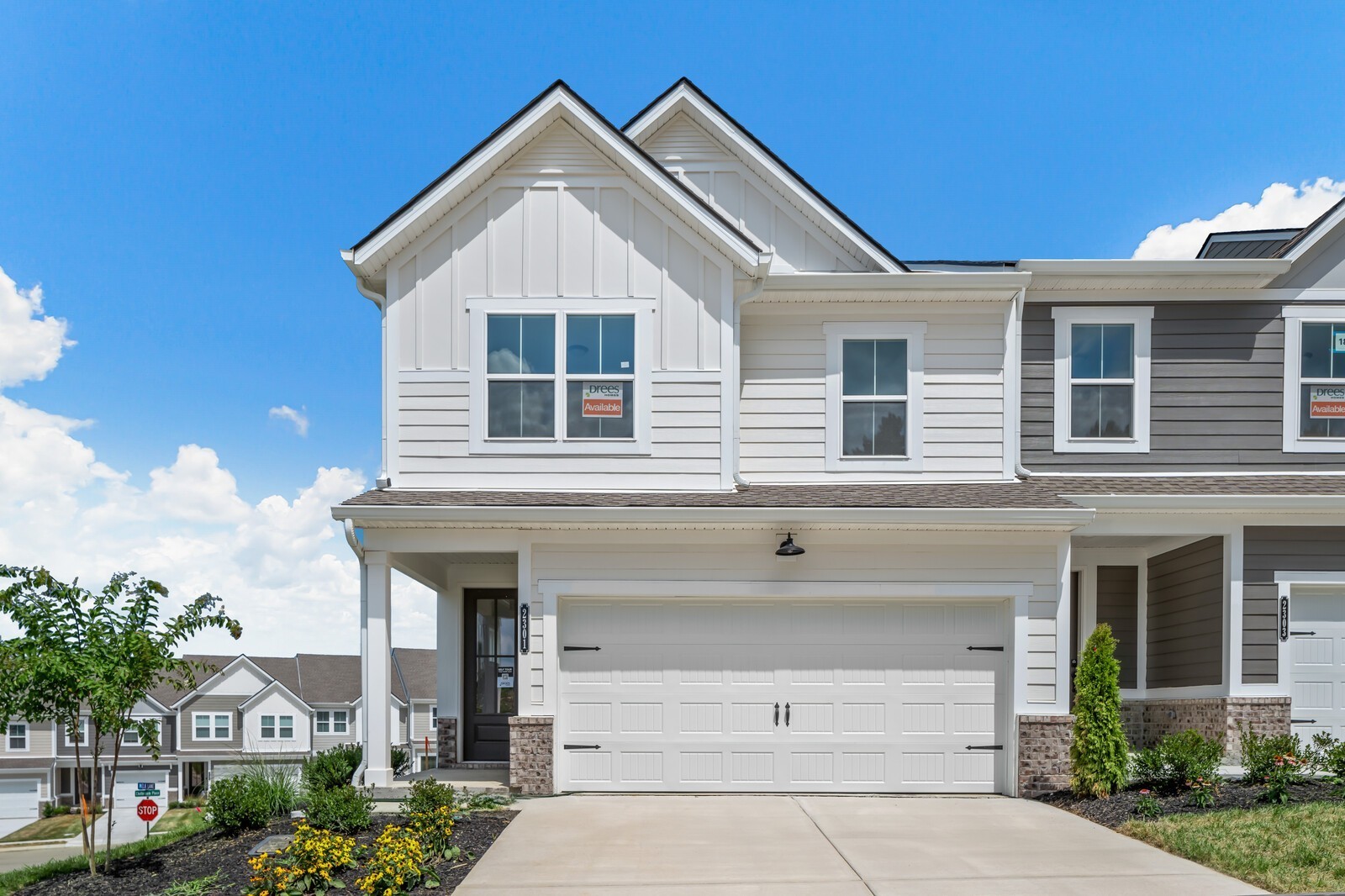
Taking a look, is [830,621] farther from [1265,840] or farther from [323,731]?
[323,731]

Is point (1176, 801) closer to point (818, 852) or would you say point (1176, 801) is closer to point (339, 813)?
point (818, 852)

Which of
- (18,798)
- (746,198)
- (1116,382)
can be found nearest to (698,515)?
(746,198)

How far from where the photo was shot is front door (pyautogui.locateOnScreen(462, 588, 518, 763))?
43.7 feet

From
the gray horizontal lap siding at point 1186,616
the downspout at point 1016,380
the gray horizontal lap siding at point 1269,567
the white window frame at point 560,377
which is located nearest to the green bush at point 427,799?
the white window frame at point 560,377

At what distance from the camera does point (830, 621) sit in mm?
10656

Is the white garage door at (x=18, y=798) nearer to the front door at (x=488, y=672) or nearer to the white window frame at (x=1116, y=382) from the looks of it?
the front door at (x=488, y=672)

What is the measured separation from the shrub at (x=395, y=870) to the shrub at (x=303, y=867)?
211 mm

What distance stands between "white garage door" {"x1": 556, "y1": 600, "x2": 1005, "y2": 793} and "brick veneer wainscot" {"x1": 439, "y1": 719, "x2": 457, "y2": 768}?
3.16 m

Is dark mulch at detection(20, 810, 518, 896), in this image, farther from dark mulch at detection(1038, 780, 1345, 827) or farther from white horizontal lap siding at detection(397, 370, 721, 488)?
dark mulch at detection(1038, 780, 1345, 827)

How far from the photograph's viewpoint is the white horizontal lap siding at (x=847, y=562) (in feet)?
34.4

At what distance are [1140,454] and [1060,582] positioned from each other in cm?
284

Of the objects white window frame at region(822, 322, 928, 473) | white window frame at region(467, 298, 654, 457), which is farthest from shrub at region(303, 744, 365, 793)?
white window frame at region(822, 322, 928, 473)

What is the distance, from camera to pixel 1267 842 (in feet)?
25.1

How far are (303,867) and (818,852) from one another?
3670 millimetres
